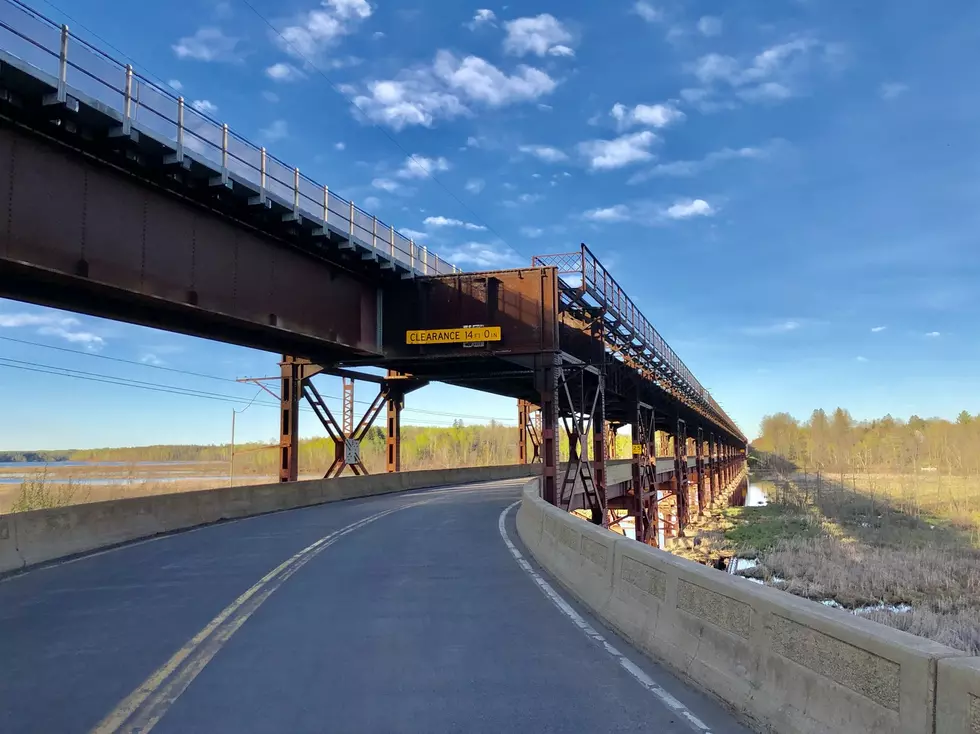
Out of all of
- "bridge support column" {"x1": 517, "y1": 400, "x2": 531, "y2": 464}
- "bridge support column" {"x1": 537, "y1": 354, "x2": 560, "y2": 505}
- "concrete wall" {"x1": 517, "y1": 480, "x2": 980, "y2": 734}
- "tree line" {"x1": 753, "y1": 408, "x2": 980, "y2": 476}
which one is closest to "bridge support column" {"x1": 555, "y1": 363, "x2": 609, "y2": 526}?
"bridge support column" {"x1": 537, "y1": 354, "x2": 560, "y2": 505}

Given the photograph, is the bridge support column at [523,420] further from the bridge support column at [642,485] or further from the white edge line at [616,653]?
the white edge line at [616,653]

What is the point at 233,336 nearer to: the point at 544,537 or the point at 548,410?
the point at 548,410

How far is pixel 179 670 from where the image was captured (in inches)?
237

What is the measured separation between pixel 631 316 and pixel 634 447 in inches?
312

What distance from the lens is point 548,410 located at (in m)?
24.1

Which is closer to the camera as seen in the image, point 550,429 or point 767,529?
point 550,429

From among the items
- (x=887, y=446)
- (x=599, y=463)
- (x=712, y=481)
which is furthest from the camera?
(x=887, y=446)

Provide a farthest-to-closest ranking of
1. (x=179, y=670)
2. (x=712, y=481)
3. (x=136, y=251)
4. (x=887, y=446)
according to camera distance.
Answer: (x=887, y=446) → (x=712, y=481) → (x=136, y=251) → (x=179, y=670)

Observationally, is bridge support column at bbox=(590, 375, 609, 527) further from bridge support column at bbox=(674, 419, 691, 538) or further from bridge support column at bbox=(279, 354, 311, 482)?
bridge support column at bbox=(674, 419, 691, 538)

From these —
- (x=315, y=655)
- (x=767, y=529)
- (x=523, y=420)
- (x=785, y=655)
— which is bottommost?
(x=767, y=529)

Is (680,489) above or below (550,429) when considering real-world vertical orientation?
below

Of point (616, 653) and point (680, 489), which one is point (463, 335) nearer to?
point (616, 653)

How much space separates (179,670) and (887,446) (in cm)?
16684

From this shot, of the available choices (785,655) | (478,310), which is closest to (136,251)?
(478,310)
